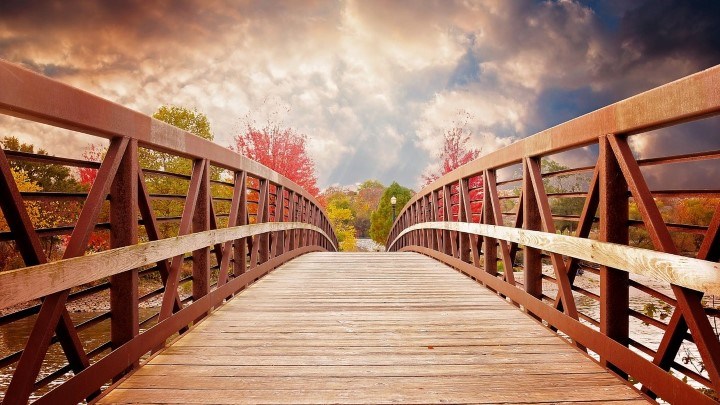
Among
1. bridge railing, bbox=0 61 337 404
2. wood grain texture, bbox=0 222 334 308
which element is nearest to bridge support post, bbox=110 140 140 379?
bridge railing, bbox=0 61 337 404

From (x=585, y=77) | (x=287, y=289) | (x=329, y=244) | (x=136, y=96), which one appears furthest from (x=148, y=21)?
(x=585, y=77)

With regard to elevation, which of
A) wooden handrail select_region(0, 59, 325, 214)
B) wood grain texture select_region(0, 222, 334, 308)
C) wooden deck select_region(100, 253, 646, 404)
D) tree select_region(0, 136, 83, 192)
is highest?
tree select_region(0, 136, 83, 192)

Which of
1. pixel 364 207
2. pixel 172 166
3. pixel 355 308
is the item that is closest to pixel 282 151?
pixel 172 166

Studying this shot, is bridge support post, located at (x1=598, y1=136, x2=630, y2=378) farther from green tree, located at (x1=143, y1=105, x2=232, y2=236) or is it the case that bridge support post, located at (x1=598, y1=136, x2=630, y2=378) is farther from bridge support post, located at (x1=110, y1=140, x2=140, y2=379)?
green tree, located at (x1=143, y1=105, x2=232, y2=236)

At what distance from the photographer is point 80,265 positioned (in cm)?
218

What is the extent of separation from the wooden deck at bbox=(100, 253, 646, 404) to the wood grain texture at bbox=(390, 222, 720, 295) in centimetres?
66

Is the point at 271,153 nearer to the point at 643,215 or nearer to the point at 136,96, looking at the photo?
the point at 643,215

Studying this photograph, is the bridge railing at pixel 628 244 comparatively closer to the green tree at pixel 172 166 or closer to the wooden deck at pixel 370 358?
the wooden deck at pixel 370 358

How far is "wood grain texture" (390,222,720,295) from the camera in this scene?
1874mm

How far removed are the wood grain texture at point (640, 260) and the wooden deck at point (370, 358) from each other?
0.66 m

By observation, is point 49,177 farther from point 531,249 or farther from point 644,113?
point 644,113

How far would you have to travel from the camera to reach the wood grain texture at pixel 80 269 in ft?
5.74

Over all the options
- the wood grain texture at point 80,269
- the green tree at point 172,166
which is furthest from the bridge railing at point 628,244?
the green tree at point 172,166

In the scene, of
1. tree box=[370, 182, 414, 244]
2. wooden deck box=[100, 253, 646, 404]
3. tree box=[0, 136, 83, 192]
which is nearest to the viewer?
wooden deck box=[100, 253, 646, 404]
